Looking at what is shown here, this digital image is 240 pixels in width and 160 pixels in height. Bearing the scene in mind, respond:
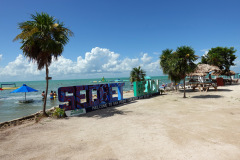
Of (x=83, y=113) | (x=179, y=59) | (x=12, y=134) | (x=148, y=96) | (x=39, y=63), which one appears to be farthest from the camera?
(x=148, y=96)

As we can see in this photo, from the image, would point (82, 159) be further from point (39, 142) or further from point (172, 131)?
point (172, 131)

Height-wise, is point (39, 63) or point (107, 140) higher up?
point (39, 63)

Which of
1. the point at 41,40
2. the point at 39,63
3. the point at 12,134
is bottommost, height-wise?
the point at 12,134

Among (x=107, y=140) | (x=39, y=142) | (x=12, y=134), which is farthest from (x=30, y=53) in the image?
(x=107, y=140)

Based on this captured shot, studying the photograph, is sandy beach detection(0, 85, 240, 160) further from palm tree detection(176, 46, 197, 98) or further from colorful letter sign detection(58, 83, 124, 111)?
palm tree detection(176, 46, 197, 98)

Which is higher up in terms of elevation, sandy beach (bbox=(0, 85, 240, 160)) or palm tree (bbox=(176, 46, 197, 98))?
palm tree (bbox=(176, 46, 197, 98))

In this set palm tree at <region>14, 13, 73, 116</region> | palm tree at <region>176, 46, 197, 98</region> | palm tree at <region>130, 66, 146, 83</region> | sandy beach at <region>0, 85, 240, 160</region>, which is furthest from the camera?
palm tree at <region>130, 66, 146, 83</region>

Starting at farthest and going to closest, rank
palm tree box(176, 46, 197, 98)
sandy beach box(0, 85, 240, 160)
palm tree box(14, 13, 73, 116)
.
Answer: palm tree box(176, 46, 197, 98) < palm tree box(14, 13, 73, 116) < sandy beach box(0, 85, 240, 160)

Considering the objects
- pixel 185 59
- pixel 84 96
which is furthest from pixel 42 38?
pixel 185 59

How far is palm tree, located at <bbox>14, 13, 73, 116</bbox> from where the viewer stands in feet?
29.8

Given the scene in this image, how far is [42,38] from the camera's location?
9.38 m

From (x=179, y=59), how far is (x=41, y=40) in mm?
12892

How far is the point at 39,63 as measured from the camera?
9875mm

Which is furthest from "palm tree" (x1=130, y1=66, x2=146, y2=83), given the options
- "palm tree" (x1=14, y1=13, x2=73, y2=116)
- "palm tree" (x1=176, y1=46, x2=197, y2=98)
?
"palm tree" (x1=14, y1=13, x2=73, y2=116)
